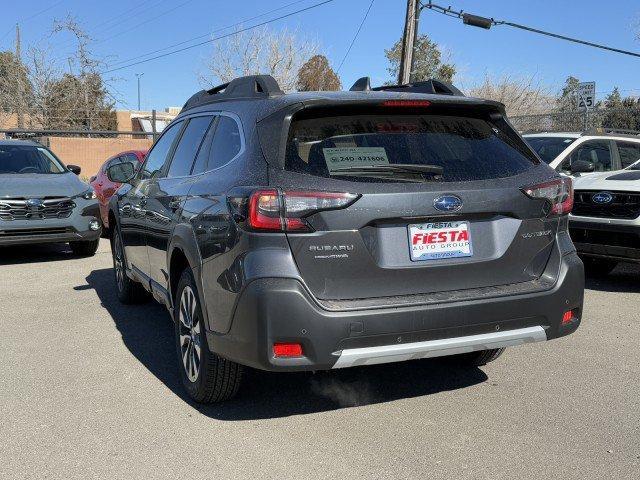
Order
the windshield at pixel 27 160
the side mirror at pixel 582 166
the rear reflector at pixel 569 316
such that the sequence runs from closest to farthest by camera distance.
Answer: the rear reflector at pixel 569 316 < the side mirror at pixel 582 166 < the windshield at pixel 27 160

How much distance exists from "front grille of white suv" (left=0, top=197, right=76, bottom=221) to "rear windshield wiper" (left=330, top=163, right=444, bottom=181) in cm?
685

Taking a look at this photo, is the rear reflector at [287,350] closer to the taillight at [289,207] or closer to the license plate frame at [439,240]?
the taillight at [289,207]

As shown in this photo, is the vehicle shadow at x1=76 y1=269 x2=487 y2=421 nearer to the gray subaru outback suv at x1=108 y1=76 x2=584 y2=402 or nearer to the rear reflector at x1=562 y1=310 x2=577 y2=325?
the gray subaru outback suv at x1=108 y1=76 x2=584 y2=402

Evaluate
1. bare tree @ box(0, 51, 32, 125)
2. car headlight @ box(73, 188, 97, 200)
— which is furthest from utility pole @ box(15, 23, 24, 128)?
car headlight @ box(73, 188, 97, 200)

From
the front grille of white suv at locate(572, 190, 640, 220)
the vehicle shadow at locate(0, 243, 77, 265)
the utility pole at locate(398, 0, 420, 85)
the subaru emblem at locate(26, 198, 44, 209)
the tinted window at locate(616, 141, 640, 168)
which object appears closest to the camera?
the front grille of white suv at locate(572, 190, 640, 220)

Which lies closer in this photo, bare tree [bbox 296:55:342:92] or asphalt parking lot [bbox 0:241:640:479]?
asphalt parking lot [bbox 0:241:640:479]

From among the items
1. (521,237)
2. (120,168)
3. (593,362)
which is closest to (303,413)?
(521,237)

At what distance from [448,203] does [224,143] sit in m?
1.40

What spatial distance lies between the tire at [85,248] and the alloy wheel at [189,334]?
5.99m

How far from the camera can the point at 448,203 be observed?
130 inches

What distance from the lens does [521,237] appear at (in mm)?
3496

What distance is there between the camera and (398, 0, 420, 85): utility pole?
1877cm

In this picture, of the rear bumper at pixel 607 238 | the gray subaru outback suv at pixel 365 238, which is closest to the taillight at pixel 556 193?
the gray subaru outback suv at pixel 365 238

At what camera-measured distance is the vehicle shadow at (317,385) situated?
3.92 metres
